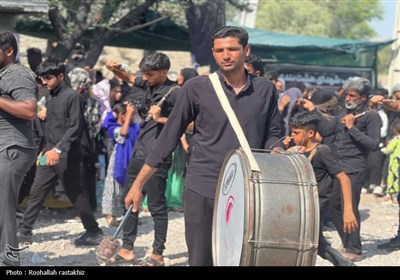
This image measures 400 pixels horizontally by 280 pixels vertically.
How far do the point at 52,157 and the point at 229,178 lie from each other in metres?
3.53

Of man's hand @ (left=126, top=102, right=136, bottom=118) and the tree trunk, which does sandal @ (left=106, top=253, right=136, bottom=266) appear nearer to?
man's hand @ (left=126, top=102, right=136, bottom=118)

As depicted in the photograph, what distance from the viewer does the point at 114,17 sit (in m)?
13.6

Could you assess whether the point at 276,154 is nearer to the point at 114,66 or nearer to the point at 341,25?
the point at 114,66

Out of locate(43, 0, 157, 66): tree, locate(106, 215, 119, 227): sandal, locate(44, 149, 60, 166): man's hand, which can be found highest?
locate(43, 0, 157, 66): tree

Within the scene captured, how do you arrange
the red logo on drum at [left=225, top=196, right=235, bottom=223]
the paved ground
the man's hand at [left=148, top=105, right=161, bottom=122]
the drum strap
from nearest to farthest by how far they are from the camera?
1. the red logo on drum at [left=225, top=196, right=235, bottom=223]
2. the drum strap
3. the man's hand at [left=148, top=105, right=161, bottom=122]
4. the paved ground

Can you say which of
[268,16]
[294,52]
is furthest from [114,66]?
[268,16]

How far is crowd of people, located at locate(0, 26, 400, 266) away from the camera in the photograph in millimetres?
4773

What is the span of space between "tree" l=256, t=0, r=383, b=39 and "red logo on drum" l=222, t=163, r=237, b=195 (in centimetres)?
3261

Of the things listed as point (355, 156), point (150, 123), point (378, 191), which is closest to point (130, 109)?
point (150, 123)

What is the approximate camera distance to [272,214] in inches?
161

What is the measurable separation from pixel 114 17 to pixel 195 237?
9.31 m

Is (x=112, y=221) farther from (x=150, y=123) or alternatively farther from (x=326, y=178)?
(x=326, y=178)

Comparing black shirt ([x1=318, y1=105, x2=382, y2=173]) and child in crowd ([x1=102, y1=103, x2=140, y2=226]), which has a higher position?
black shirt ([x1=318, y1=105, x2=382, y2=173])

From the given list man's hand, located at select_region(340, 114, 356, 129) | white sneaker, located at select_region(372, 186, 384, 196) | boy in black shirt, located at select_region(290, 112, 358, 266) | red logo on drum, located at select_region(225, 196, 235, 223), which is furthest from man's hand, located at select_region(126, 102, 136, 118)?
white sneaker, located at select_region(372, 186, 384, 196)
